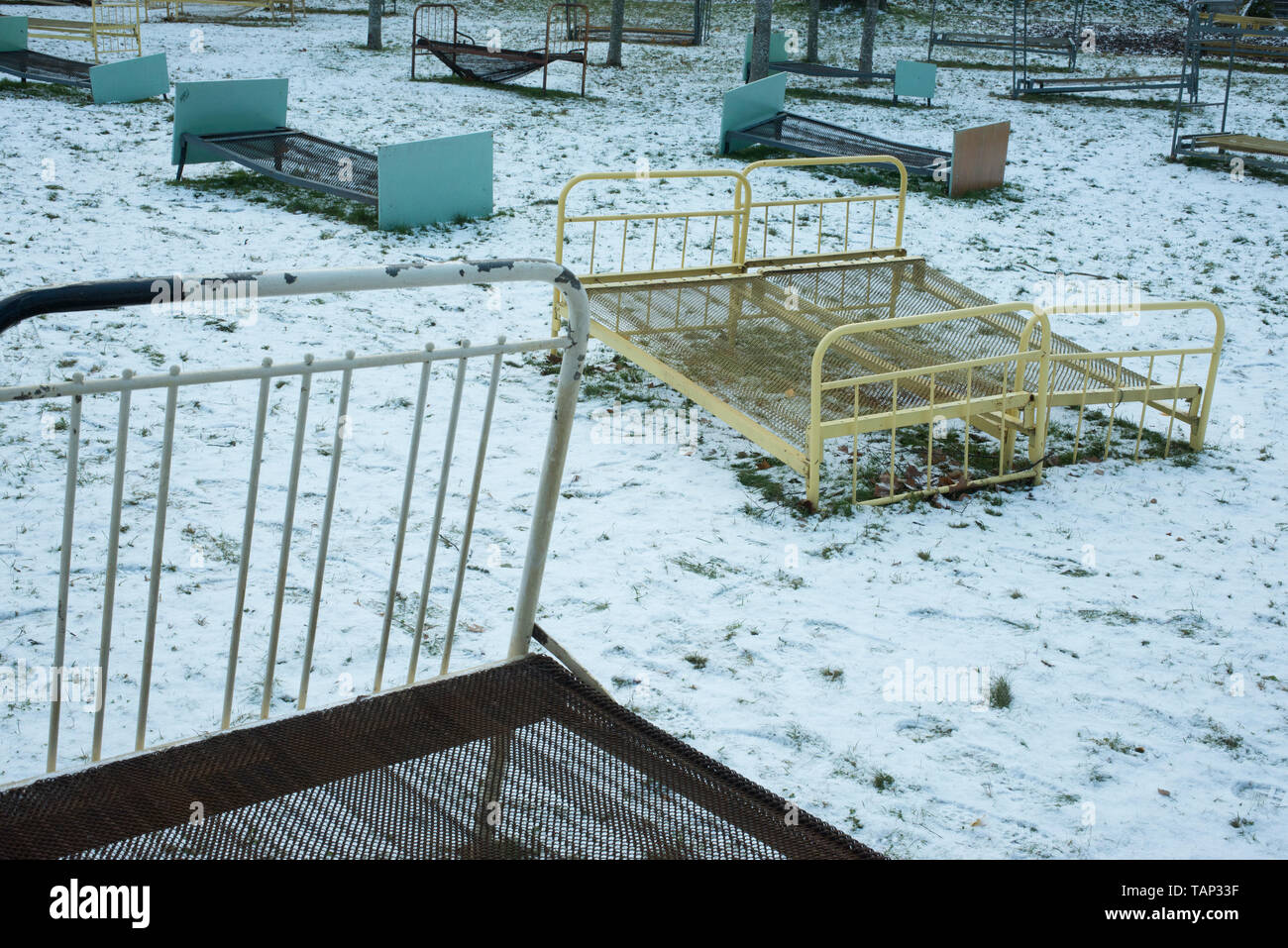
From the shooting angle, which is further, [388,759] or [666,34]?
[666,34]

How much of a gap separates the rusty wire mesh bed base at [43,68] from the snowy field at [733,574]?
5.30 m

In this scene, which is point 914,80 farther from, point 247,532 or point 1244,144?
point 247,532

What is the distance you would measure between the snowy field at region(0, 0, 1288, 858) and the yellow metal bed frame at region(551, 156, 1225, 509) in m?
0.34

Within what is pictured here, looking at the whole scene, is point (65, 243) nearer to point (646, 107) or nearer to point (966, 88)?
point (646, 107)

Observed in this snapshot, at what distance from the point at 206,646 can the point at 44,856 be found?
209 cm

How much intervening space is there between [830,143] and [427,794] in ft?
38.2

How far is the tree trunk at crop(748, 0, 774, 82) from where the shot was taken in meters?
16.0

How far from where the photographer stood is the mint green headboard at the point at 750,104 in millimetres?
13406

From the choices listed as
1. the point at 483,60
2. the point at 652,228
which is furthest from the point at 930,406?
the point at 483,60

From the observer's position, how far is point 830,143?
42.3 ft

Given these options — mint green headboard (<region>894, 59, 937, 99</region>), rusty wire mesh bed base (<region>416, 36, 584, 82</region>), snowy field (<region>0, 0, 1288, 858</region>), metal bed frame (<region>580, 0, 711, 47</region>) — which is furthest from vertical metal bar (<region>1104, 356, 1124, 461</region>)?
metal bed frame (<region>580, 0, 711, 47</region>)

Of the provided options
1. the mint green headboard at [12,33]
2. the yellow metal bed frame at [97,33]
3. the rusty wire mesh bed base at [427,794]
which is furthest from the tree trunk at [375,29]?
the rusty wire mesh bed base at [427,794]

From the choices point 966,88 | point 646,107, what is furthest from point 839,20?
point 646,107

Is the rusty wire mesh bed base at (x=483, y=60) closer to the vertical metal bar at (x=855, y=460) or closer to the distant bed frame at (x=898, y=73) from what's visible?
the distant bed frame at (x=898, y=73)
